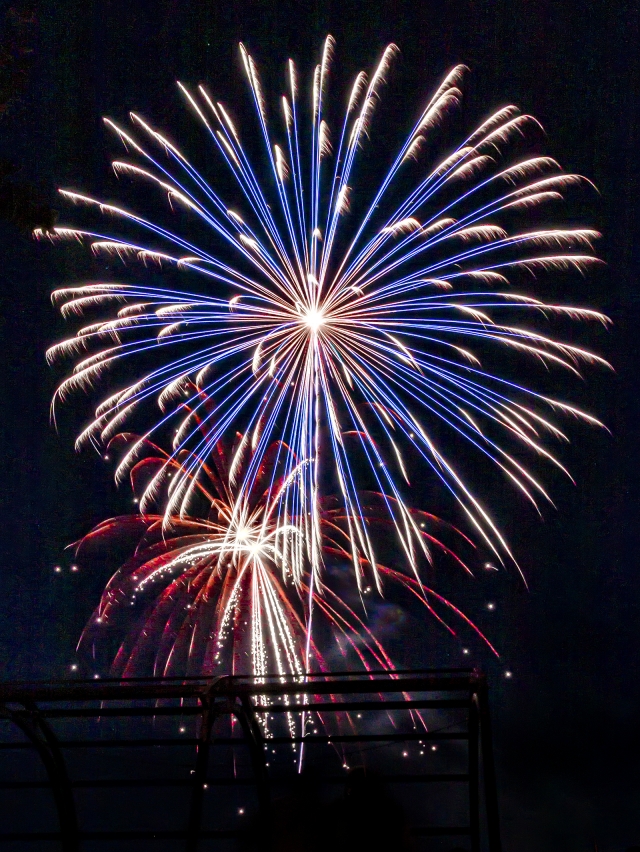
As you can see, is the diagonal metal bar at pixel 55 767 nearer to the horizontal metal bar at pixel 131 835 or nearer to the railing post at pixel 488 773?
the horizontal metal bar at pixel 131 835

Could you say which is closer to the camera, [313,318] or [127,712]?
[127,712]

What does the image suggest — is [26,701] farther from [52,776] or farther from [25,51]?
[25,51]

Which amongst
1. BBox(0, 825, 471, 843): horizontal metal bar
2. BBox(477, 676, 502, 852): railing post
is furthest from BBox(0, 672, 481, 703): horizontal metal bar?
BBox(0, 825, 471, 843): horizontal metal bar

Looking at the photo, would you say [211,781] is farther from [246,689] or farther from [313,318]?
[313,318]

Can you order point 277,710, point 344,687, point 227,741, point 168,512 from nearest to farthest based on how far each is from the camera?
point 344,687
point 277,710
point 227,741
point 168,512

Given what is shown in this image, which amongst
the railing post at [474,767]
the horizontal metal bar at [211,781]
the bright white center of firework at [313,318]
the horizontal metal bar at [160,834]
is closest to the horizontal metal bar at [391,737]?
the railing post at [474,767]

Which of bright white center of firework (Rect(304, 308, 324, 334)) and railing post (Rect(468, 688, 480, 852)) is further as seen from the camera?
bright white center of firework (Rect(304, 308, 324, 334))

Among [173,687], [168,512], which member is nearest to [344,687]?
[173,687]

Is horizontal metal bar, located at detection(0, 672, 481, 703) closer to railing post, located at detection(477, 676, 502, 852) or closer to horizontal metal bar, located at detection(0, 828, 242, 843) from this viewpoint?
railing post, located at detection(477, 676, 502, 852)

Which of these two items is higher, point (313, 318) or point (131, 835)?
point (313, 318)

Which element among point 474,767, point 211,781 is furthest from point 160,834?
point 474,767

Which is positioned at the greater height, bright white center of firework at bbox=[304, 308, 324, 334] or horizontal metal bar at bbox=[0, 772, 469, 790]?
bright white center of firework at bbox=[304, 308, 324, 334]
